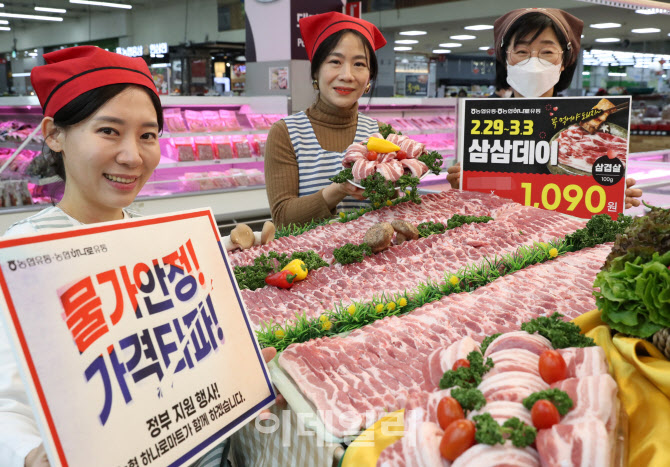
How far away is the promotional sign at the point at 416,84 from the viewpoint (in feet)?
68.0

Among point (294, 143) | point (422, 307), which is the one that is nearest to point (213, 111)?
point (294, 143)

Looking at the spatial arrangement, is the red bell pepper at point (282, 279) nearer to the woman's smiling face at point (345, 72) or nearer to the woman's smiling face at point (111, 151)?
the woman's smiling face at point (111, 151)

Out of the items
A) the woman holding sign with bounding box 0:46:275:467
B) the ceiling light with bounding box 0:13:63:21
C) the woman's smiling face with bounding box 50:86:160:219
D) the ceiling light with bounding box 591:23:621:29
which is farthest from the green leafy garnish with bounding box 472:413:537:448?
the ceiling light with bounding box 591:23:621:29

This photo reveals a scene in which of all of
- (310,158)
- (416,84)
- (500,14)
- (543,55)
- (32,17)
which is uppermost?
(500,14)

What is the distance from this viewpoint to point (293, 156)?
9.93 ft

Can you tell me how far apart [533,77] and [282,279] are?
1711mm

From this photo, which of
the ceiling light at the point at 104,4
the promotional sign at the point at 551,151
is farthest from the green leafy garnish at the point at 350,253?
the ceiling light at the point at 104,4

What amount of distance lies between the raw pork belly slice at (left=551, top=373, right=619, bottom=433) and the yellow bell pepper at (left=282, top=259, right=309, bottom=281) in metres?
1.11

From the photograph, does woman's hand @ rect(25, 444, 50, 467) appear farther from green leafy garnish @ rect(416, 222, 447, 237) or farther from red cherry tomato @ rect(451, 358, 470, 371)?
green leafy garnish @ rect(416, 222, 447, 237)

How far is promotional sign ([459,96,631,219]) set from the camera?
2.67 metres

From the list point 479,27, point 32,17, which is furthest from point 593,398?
point 479,27

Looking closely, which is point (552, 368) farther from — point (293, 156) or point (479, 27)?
point (479, 27)

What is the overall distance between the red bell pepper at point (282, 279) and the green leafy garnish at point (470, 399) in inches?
41.0

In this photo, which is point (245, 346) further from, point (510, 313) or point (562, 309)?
point (562, 309)
